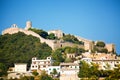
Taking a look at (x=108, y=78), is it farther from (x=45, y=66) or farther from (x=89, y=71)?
(x=45, y=66)

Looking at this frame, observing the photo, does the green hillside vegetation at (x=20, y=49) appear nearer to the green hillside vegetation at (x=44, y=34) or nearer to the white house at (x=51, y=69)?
the green hillside vegetation at (x=44, y=34)

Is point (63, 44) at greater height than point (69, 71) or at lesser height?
greater

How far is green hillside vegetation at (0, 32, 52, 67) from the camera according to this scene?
31.4 metres

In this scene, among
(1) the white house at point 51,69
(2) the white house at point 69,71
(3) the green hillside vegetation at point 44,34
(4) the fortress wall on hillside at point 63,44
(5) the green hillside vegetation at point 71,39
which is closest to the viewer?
(2) the white house at point 69,71

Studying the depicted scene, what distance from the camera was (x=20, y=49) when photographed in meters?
34.0

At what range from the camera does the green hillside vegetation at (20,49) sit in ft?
103

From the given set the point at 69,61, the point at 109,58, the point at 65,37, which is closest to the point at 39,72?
the point at 69,61

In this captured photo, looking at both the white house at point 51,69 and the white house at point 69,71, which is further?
the white house at point 51,69

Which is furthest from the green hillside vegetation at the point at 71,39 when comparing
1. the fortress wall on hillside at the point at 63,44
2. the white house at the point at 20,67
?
the white house at the point at 20,67

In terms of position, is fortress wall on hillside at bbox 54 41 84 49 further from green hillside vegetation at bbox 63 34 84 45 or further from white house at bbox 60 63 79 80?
white house at bbox 60 63 79 80

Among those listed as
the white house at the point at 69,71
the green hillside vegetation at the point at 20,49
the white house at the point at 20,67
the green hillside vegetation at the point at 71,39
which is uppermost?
the green hillside vegetation at the point at 71,39

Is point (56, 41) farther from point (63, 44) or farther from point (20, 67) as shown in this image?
point (20, 67)

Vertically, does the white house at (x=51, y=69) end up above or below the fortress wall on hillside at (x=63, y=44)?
Answer: below

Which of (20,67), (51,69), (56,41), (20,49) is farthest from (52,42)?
(51,69)
